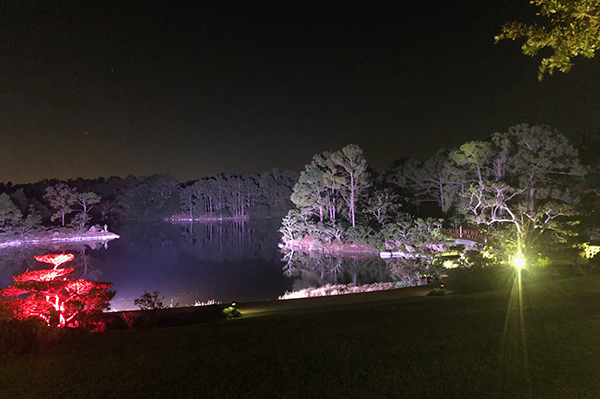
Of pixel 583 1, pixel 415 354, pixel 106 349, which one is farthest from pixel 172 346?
pixel 583 1

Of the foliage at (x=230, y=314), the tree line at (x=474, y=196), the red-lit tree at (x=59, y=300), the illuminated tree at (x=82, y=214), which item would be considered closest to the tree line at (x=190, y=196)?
the illuminated tree at (x=82, y=214)

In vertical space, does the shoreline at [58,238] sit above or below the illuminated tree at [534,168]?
below

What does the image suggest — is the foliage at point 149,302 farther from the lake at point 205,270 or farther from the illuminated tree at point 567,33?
the illuminated tree at point 567,33

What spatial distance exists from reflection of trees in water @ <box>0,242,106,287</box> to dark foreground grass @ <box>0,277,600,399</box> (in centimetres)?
1829

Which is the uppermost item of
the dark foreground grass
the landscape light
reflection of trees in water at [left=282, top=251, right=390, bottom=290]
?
the dark foreground grass

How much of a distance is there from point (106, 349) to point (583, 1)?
660cm

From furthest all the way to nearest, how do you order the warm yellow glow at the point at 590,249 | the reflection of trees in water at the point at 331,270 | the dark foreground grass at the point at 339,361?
the reflection of trees in water at the point at 331,270 → the warm yellow glow at the point at 590,249 → the dark foreground grass at the point at 339,361

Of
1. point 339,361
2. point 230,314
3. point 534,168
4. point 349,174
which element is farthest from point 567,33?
point 349,174

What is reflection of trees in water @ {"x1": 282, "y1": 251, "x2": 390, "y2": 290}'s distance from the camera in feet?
58.2

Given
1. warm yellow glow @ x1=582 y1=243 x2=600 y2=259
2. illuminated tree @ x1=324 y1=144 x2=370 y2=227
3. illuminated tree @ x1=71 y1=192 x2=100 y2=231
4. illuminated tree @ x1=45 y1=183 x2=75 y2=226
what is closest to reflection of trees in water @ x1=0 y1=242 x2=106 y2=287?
illuminated tree @ x1=71 y1=192 x2=100 y2=231

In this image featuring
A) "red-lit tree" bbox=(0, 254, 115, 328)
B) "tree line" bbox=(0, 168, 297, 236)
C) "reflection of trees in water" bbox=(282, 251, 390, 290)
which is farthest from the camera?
"tree line" bbox=(0, 168, 297, 236)

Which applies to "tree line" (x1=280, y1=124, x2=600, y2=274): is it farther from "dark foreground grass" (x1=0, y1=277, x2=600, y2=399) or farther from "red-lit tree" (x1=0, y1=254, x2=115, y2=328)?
"red-lit tree" (x1=0, y1=254, x2=115, y2=328)

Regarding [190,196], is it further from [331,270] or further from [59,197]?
[331,270]

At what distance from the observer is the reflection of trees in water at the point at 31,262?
66.5 feet
